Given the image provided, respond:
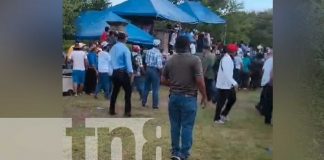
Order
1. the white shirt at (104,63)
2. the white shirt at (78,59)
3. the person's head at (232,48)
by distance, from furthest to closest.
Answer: the person's head at (232,48), the white shirt at (104,63), the white shirt at (78,59)

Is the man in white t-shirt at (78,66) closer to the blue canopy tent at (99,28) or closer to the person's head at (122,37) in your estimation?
the blue canopy tent at (99,28)

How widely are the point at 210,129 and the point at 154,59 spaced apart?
797mm

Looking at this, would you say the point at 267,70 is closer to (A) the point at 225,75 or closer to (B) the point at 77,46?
(A) the point at 225,75

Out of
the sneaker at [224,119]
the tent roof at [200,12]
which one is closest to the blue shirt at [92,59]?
the tent roof at [200,12]

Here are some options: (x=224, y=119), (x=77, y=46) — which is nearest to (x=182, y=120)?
(x=224, y=119)

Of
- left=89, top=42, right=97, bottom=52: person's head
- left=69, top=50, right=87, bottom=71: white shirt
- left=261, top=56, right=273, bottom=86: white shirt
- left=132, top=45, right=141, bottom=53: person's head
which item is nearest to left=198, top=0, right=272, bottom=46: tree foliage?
left=261, top=56, right=273, bottom=86: white shirt

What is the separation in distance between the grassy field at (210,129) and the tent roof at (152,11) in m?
0.64

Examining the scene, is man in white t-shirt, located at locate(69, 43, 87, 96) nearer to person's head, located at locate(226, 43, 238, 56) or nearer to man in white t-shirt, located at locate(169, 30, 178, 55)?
man in white t-shirt, located at locate(169, 30, 178, 55)

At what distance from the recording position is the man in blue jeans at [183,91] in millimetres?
Result: 5191

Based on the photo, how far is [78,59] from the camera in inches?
201

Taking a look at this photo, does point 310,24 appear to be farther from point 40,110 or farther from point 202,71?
point 40,110

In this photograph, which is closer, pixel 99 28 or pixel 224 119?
pixel 99 28

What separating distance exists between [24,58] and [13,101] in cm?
39

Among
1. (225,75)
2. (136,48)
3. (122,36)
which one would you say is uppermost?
(122,36)
